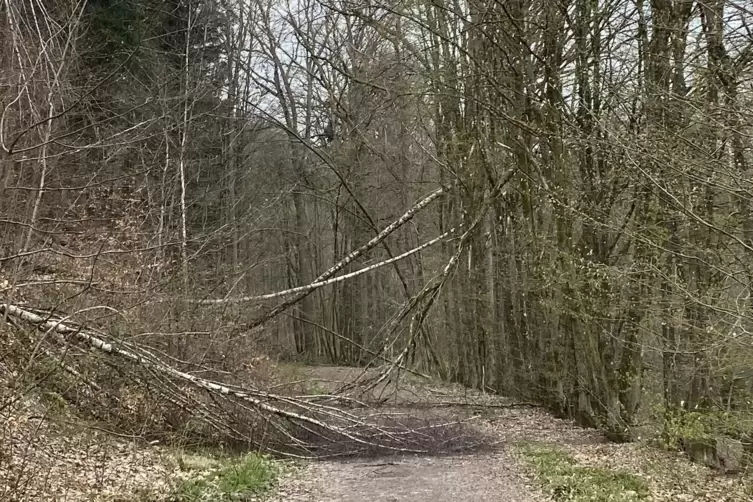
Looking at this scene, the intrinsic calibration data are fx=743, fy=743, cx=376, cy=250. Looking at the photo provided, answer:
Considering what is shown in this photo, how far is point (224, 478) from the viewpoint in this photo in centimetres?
808

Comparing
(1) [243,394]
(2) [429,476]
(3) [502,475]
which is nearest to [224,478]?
(1) [243,394]

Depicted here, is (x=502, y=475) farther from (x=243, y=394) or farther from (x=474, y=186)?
(x=474, y=186)

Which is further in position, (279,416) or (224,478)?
(279,416)

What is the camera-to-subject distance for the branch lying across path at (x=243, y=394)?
28.8 feet

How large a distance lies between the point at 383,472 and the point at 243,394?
2141 millimetres

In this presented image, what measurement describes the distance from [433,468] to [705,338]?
147 inches

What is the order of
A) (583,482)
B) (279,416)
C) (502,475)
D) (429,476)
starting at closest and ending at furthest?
1. (583,482)
2. (429,476)
3. (502,475)
4. (279,416)

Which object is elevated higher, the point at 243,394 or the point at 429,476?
the point at 243,394

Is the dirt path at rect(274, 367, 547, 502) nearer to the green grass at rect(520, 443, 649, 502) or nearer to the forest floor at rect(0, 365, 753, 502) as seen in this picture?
the forest floor at rect(0, 365, 753, 502)

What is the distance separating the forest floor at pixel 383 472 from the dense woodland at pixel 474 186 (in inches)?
34.6

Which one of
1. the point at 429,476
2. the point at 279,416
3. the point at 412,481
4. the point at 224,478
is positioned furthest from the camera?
the point at 279,416

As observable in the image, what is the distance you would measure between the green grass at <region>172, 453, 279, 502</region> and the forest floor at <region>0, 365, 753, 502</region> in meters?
0.05

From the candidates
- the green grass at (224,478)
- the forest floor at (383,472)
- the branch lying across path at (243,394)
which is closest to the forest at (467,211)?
the branch lying across path at (243,394)

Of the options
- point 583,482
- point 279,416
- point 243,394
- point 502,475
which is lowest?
point 502,475
